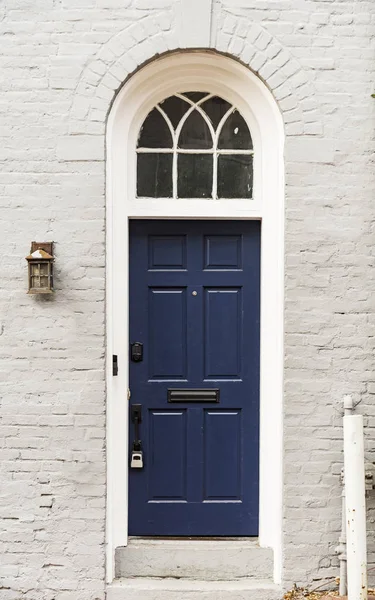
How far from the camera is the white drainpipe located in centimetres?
417

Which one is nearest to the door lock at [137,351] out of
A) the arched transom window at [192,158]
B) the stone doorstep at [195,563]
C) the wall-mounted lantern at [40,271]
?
the wall-mounted lantern at [40,271]

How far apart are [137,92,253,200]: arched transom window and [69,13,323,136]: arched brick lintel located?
1.34 ft

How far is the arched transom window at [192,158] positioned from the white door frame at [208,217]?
73 mm

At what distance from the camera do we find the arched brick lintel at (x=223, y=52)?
4.64 metres

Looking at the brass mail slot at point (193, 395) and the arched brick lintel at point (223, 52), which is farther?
the brass mail slot at point (193, 395)

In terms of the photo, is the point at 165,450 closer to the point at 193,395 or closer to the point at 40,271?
the point at 193,395

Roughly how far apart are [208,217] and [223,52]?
3.58ft

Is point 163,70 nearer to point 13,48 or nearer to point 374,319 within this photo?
point 13,48

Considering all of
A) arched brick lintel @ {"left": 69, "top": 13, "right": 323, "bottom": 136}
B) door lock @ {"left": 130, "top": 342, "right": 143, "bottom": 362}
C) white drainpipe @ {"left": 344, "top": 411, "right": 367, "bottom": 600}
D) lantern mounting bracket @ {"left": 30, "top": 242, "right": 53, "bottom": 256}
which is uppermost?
arched brick lintel @ {"left": 69, "top": 13, "right": 323, "bottom": 136}

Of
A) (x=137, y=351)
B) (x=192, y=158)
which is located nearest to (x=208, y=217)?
(x=192, y=158)

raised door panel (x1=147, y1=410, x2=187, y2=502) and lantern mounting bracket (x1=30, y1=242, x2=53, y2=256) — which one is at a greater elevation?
lantern mounting bracket (x1=30, y1=242, x2=53, y2=256)

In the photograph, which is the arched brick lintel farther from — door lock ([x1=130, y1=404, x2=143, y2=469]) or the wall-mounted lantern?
door lock ([x1=130, y1=404, x2=143, y2=469])

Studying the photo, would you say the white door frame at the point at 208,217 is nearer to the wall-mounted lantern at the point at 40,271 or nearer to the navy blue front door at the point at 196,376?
the navy blue front door at the point at 196,376

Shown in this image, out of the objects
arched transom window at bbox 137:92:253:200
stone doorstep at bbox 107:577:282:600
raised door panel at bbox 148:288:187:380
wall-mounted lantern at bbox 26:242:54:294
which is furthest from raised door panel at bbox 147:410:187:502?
arched transom window at bbox 137:92:253:200
